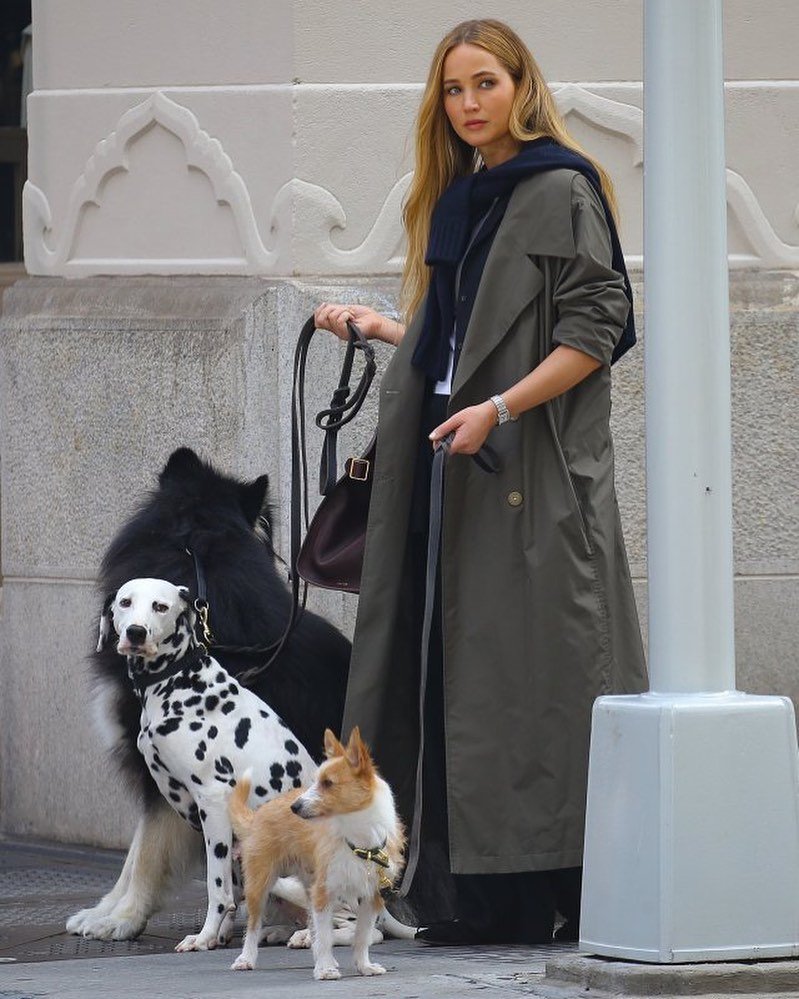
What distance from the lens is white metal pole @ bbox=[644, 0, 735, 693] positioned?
135 inches

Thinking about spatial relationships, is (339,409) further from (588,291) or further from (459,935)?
(459,935)

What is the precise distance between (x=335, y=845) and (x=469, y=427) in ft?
2.76

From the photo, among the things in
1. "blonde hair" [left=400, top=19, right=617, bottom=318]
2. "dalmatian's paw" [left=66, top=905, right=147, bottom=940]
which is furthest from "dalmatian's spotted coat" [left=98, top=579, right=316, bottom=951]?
"blonde hair" [left=400, top=19, right=617, bottom=318]

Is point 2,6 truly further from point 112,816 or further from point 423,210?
point 423,210

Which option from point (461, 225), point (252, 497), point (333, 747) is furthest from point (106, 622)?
point (461, 225)

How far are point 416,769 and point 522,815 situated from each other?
27cm

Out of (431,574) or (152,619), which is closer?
(431,574)

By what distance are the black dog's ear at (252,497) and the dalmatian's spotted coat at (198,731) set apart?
14.3 inches

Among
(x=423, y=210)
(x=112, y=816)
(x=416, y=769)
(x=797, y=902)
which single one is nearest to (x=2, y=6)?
(x=112, y=816)

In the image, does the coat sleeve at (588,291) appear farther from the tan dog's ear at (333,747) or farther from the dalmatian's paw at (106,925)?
the dalmatian's paw at (106,925)

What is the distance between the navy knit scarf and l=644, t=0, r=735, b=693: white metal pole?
0.58m

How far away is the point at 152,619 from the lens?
4.12 metres

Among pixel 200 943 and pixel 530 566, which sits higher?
pixel 530 566

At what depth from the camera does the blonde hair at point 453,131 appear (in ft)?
13.2
